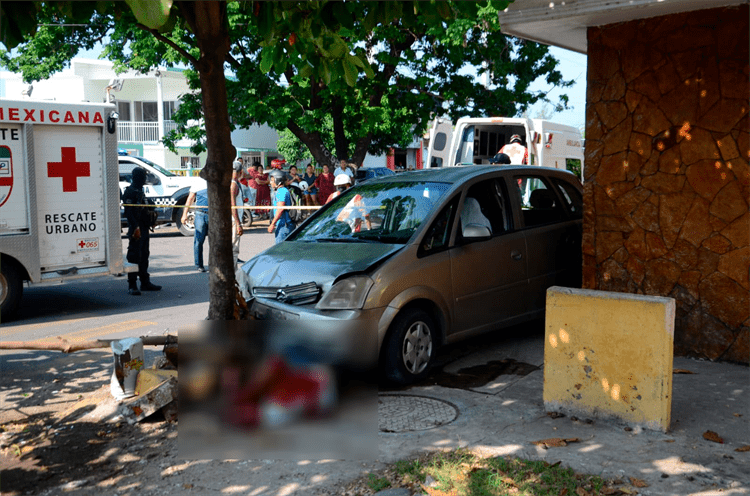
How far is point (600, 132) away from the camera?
22.7 feet

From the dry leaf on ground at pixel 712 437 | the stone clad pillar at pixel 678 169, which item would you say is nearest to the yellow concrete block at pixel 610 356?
the dry leaf on ground at pixel 712 437

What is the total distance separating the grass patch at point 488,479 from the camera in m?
4.03

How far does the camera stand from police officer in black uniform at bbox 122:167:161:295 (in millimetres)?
10344

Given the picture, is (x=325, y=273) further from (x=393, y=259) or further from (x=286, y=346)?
(x=286, y=346)

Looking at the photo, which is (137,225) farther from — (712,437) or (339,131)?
(339,131)

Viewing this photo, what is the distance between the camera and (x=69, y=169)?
9273mm

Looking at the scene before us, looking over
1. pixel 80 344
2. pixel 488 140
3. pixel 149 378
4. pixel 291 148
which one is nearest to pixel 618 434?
pixel 149 378

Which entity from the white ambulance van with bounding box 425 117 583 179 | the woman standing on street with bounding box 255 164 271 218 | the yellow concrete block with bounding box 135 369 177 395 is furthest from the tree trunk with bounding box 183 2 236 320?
the woman standing on street with bounding box 255 164 271 218

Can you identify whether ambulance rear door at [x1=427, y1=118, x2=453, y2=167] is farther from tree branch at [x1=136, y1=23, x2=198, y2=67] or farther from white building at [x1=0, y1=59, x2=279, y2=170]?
white building at [x1=0, y1=59, x2=279, y2=170]

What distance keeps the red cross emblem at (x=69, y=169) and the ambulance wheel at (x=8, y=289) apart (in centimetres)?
113

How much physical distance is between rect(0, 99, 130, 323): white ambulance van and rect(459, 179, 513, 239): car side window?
5.09m

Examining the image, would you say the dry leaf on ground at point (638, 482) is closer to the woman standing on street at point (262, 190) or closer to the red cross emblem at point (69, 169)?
the red cross emblem at point (69, 169)

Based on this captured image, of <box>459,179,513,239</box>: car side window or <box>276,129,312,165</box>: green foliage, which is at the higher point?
<box>276,129,312,165</box>: green foliage

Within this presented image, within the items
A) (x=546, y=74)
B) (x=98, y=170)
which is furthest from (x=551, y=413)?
(x=546, y=74)
